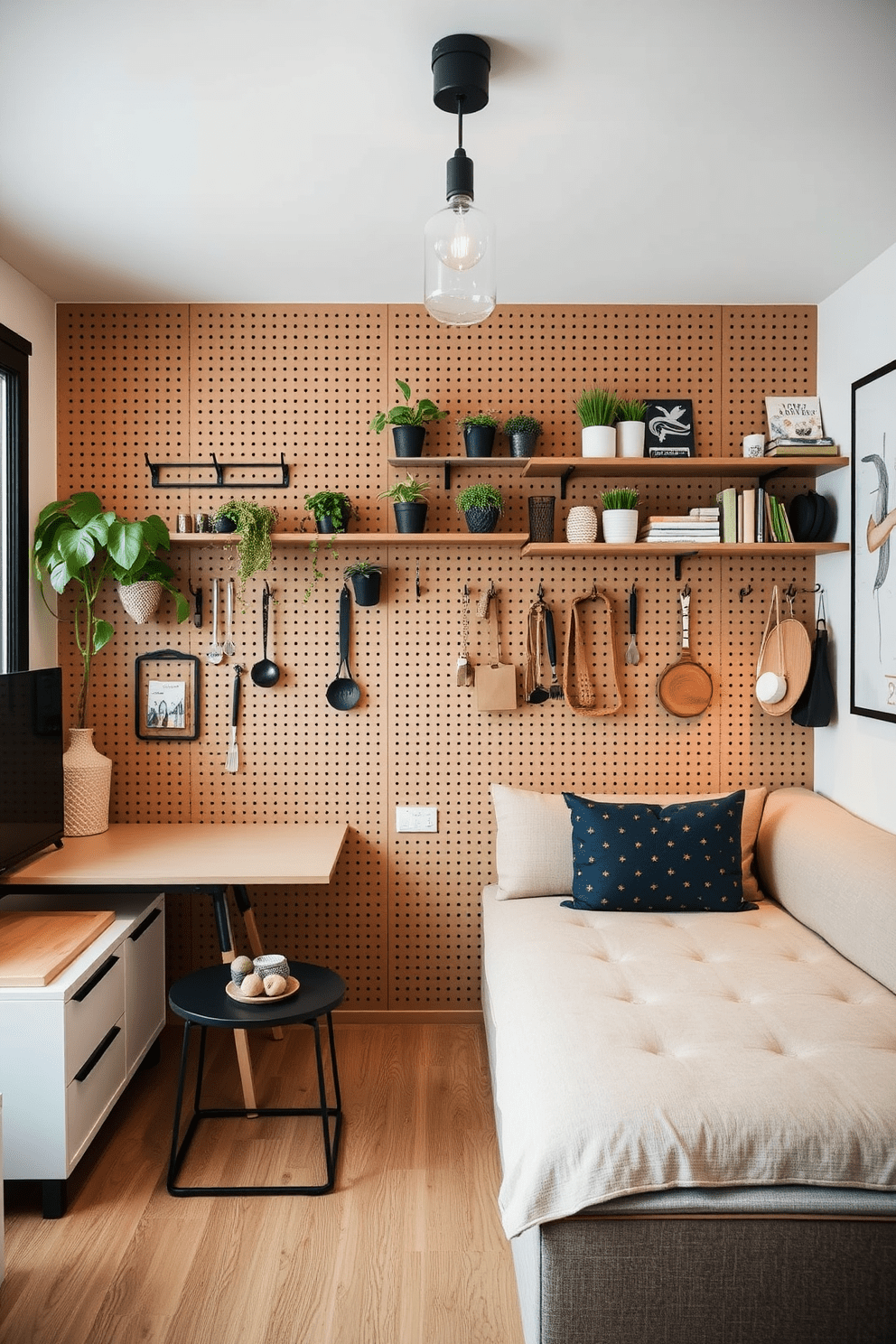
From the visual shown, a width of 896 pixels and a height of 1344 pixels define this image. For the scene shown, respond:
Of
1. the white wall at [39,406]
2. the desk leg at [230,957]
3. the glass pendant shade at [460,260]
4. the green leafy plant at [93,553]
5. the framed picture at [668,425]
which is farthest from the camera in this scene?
the framed picture at [668,425]

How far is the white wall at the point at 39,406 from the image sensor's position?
120 inches

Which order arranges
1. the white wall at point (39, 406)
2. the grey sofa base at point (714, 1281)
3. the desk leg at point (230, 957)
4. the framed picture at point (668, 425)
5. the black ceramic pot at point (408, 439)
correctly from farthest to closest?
1. the framed picture at point (668, 425)
2. the black ceramic pot at point (408, 439)
3. the white wall at point (39, 406)
4. the desk leg at point (230, 957)
5. the grey sofa base at point (714, 1281)

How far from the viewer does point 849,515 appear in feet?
10.0

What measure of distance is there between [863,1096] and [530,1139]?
68 cm

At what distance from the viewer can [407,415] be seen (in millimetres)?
3125

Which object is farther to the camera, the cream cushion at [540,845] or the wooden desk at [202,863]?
the cream cushion at [540,845]

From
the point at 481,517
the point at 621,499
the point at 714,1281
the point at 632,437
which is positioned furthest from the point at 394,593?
the point at 714,1281

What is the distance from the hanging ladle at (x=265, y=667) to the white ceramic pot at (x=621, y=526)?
128 cm

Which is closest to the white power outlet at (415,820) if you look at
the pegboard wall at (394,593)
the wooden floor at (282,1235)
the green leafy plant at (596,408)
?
the pegboard wall at (394,593)

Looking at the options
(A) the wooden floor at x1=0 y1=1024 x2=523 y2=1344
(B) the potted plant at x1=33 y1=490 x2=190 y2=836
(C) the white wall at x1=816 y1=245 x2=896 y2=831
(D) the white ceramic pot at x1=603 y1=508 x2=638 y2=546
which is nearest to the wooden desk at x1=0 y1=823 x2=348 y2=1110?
(B) the potted plant at x1=33 y1=490 x2=190 y2=836

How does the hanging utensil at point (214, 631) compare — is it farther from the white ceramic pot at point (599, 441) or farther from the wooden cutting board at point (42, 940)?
the white ceramic pot at point (599, 441)

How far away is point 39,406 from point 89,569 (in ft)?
1.97

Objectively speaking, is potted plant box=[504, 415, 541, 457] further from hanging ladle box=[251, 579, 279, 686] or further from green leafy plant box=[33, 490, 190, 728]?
green leafy plant box=[33, 490, 190, 728]

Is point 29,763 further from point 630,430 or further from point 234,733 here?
point 630,430
